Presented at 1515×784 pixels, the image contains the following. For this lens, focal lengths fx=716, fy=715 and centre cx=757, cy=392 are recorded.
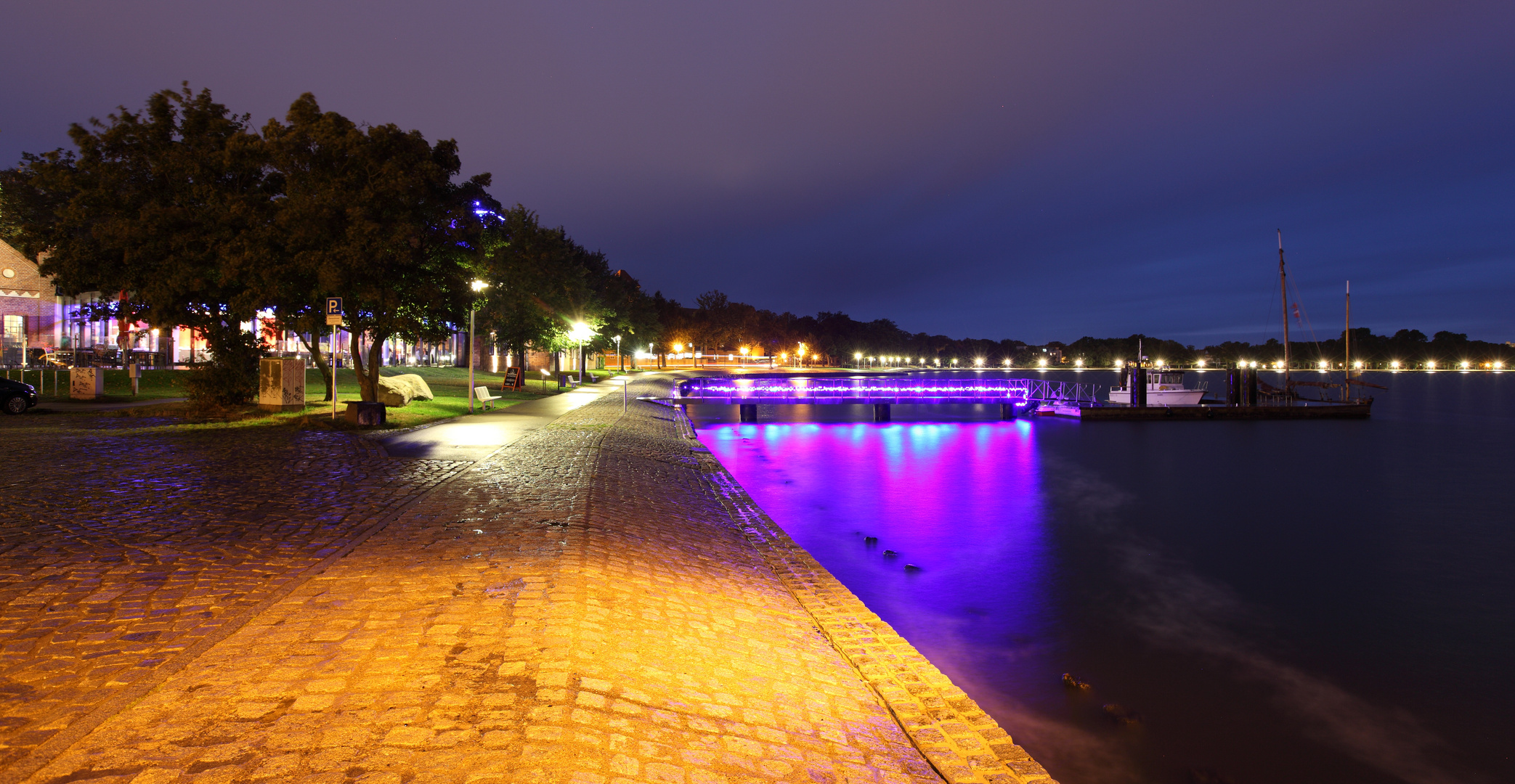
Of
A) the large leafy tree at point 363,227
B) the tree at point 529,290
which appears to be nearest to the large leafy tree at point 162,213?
the large leafy tree at point 363,227

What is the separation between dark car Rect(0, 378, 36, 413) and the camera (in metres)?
20.7

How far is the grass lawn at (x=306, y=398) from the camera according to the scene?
64.9 feet

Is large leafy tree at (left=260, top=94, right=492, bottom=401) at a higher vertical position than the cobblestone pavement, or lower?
higher

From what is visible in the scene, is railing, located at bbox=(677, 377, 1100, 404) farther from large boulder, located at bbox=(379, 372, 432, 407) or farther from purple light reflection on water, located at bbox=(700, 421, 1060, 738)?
large boulder, located at bbox=(379, 372, 432, 407)

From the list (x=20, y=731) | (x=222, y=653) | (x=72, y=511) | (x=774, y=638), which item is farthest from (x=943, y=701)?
(x=72, y=511)

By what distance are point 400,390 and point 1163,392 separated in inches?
2084

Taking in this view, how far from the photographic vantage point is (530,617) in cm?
568

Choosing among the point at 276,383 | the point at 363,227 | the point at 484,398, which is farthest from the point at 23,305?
the point at 363,227

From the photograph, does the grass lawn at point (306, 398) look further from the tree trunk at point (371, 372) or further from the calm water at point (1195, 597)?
the calm water at point (1195, 597)

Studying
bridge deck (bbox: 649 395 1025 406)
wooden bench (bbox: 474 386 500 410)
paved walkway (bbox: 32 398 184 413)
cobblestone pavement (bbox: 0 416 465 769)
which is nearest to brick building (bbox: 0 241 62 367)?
paved walkway (bbox: 32 398 184 413)

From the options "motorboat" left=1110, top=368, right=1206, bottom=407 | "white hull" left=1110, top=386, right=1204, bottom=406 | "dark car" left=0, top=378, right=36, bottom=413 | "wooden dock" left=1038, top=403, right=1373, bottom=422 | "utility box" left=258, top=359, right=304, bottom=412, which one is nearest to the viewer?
"dark car" left=0, top=378, right=36, bottom=413

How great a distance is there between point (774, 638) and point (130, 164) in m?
23.4

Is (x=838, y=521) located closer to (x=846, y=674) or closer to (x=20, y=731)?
(x=846, y=674)

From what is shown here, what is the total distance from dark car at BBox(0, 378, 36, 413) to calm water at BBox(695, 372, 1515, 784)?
21343 mm
